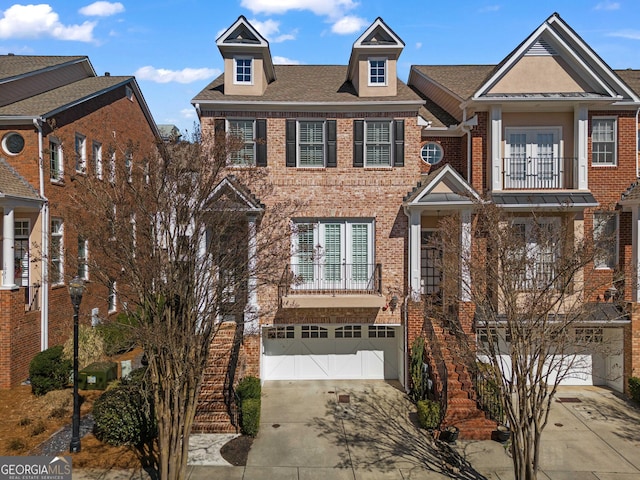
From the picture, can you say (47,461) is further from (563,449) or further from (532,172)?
(532,172)

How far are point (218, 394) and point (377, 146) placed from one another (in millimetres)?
9365

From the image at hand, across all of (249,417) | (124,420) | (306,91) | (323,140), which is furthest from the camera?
(306,91)

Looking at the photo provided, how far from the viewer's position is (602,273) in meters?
16.0

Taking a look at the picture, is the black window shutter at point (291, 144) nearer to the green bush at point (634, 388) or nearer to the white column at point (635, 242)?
the white column at point (635, 242)

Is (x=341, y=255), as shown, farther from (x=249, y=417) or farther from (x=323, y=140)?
(x=249, y=417)

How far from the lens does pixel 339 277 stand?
15.7 meters

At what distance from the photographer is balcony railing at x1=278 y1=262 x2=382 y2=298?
50.9 ft

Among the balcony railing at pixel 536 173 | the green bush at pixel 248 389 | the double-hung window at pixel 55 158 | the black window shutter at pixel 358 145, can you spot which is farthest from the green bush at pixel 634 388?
the double-hung window at pixel 55 158

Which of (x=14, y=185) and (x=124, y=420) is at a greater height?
(x=14, y=185)

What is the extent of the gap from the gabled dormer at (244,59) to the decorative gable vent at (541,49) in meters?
9.11

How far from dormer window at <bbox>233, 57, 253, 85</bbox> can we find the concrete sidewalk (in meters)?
10.6

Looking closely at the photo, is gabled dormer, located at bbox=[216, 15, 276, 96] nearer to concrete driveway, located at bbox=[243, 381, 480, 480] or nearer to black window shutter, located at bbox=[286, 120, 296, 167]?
black window shutter, located at bbox=[286, 120, 296, 167]

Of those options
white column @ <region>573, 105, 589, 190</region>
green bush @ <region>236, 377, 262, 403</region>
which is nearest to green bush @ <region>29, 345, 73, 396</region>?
green bush @ <region>236, 377, 262, 403</region>

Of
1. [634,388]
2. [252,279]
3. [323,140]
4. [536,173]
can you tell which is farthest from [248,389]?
[536,173]
